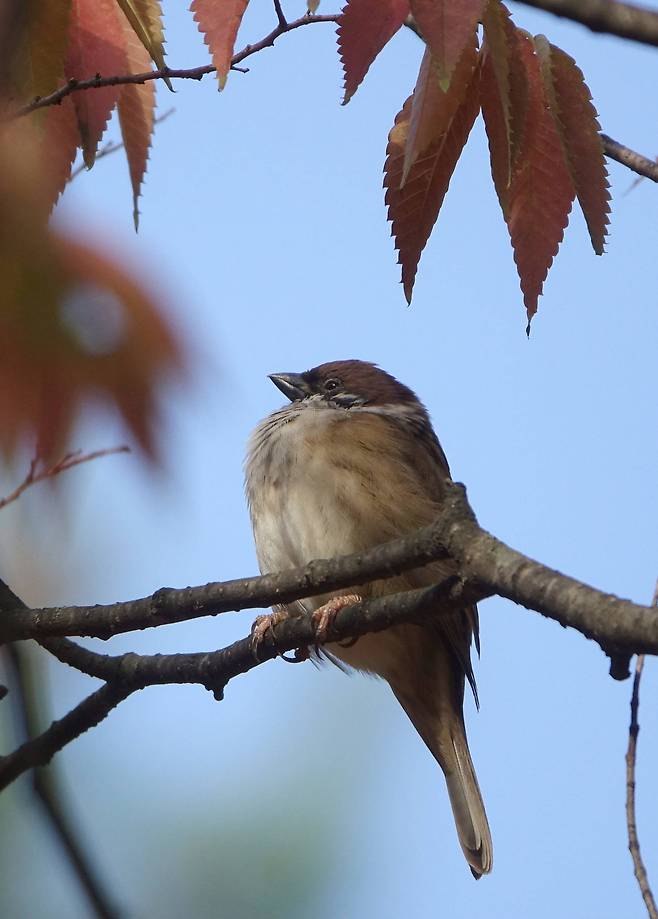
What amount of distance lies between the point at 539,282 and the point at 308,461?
228cm

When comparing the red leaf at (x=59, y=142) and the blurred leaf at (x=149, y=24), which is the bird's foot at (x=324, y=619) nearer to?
the red leaf at (x=59, y=142)

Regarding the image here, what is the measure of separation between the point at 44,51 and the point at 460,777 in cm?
357

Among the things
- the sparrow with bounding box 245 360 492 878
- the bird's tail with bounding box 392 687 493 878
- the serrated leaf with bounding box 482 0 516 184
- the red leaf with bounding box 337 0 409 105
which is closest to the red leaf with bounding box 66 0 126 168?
the red leaf with bounding box 337 0 409 105

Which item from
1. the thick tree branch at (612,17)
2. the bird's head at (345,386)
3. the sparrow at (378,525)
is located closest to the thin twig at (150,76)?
the thick tree branch at (612,17)

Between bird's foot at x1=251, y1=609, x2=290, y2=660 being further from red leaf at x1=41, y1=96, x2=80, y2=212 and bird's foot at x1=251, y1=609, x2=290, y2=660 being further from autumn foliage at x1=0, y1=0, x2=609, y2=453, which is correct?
red leaf at x1=41, y1=96, x2=80, y2=212

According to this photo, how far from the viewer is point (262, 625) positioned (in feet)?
12.5

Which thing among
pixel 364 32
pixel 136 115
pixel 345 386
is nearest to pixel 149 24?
pixel 136 115

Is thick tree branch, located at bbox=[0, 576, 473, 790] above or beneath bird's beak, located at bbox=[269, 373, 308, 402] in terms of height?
beneath

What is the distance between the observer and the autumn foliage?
2219 mm

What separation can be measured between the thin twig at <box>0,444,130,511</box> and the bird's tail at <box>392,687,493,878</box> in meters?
2.47

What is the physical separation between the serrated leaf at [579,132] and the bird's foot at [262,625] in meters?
1.53

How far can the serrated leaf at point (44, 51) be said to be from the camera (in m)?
2.21

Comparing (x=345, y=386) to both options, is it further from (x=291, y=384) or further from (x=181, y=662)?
(x=181, y=662)

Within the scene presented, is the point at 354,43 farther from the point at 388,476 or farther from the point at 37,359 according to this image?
the point at 388,476
